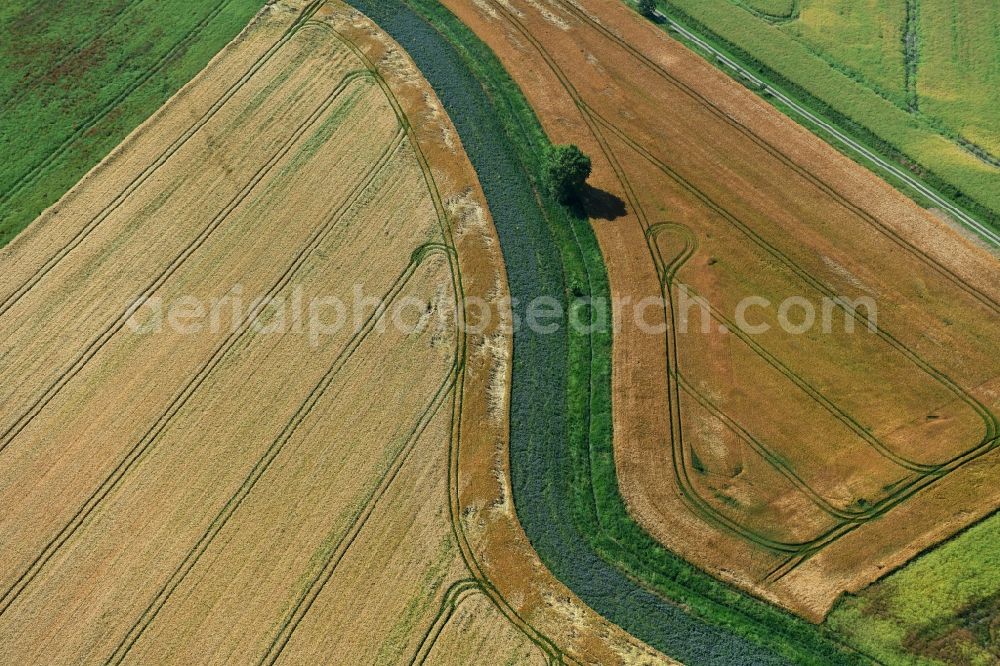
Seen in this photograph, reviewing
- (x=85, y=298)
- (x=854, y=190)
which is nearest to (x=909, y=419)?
(x=854, y=190)

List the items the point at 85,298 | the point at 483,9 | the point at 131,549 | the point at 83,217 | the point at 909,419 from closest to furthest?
1. the point at 131,549
2. the point at 909,419
3. the point at 85,298
4. the point at 83,217
5. the point at 483,9

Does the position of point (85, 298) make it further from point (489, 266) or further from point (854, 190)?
point (854, 190)

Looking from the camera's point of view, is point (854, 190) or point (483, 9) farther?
point (483, 9)

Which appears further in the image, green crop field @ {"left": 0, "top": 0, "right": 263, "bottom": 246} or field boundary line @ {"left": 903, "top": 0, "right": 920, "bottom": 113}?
field boundary line @ {"left": 903, "top": 0, "right": 920, "bottom": 113}

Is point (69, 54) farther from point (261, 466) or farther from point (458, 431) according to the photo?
point (458, 431)

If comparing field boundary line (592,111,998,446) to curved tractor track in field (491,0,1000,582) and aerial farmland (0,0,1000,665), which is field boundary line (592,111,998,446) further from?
aerial farmland (0,0,1000,665)

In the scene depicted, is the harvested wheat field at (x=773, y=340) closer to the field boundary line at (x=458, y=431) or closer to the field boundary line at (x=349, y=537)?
the field boundary line at (x=458, y=431)

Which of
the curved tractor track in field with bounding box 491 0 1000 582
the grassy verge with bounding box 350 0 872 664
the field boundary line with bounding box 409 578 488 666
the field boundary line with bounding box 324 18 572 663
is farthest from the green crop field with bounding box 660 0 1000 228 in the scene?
the field boundary line with bounding box 409 578 488 666
